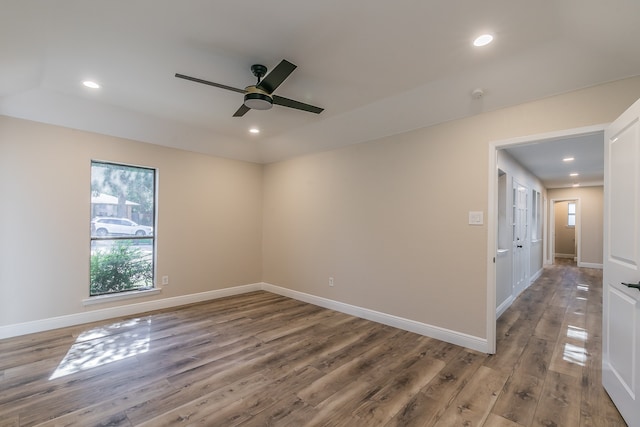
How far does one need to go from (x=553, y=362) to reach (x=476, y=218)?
1.57 metres

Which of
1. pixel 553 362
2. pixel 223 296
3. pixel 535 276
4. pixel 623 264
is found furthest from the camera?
pixel 535 276

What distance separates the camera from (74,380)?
7.88 ft

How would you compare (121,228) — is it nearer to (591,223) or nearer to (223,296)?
(223,296)

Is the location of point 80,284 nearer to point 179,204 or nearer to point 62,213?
point 62,213

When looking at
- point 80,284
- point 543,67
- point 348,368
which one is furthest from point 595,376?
point 80,284

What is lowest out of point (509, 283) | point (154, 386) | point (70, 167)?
point (154, 386)

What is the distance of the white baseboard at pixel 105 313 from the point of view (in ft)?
10.8

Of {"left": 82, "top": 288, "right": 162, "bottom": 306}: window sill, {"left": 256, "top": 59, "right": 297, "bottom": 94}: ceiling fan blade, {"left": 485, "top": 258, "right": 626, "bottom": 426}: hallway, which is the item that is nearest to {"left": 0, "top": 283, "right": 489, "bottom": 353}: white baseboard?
{"left": 82, "top": 288, "right": 162, "bottom": 306}: window sill

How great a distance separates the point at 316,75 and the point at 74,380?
136 inches

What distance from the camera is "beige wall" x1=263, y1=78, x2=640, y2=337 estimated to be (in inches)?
112

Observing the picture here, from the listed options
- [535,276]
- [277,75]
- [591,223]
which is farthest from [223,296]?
[591,223]

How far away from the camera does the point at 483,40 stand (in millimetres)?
2203

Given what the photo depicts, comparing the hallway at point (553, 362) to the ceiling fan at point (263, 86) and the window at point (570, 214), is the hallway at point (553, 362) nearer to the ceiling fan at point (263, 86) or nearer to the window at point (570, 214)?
the ceiling fan at point (263, 86)

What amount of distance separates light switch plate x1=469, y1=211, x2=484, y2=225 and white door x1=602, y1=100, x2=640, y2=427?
3.09 feet
